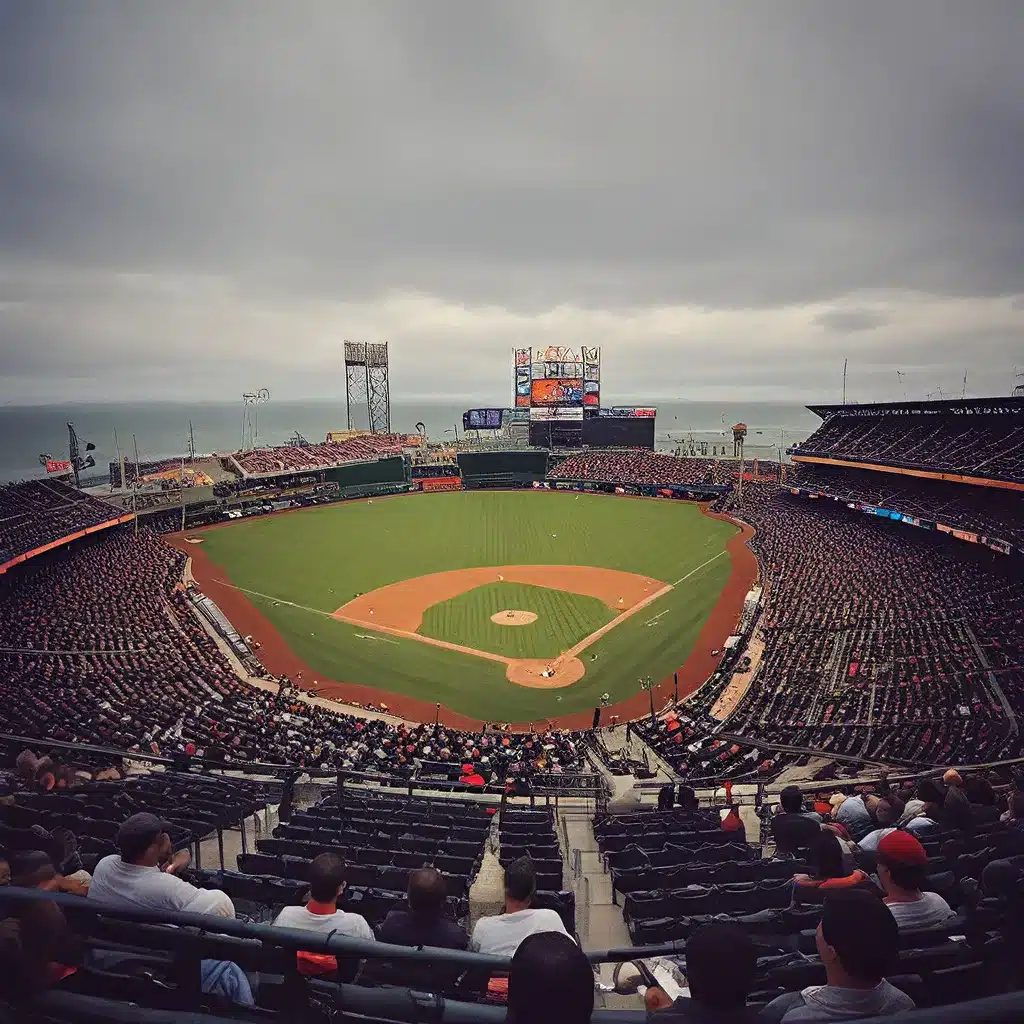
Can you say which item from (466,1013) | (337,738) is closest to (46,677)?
(337,738)

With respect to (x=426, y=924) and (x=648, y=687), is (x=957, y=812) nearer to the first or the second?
(x=426, y=924)

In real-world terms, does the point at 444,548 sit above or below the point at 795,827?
below

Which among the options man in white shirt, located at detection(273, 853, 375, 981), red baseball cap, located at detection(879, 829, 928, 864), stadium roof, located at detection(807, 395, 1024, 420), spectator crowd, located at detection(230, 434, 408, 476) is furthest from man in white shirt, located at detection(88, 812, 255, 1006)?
spectator crowd, located at detection(230, 434, 408, 476)

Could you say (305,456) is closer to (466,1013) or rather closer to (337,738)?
(337,738)

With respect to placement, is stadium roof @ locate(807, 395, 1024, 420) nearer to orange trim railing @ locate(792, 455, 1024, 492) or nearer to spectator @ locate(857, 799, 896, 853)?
orange trim railing @ locate(792, 455, 1024, 492)

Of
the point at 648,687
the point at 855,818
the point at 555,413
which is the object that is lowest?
the point at 648,687

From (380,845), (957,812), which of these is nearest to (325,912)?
(380,845)
